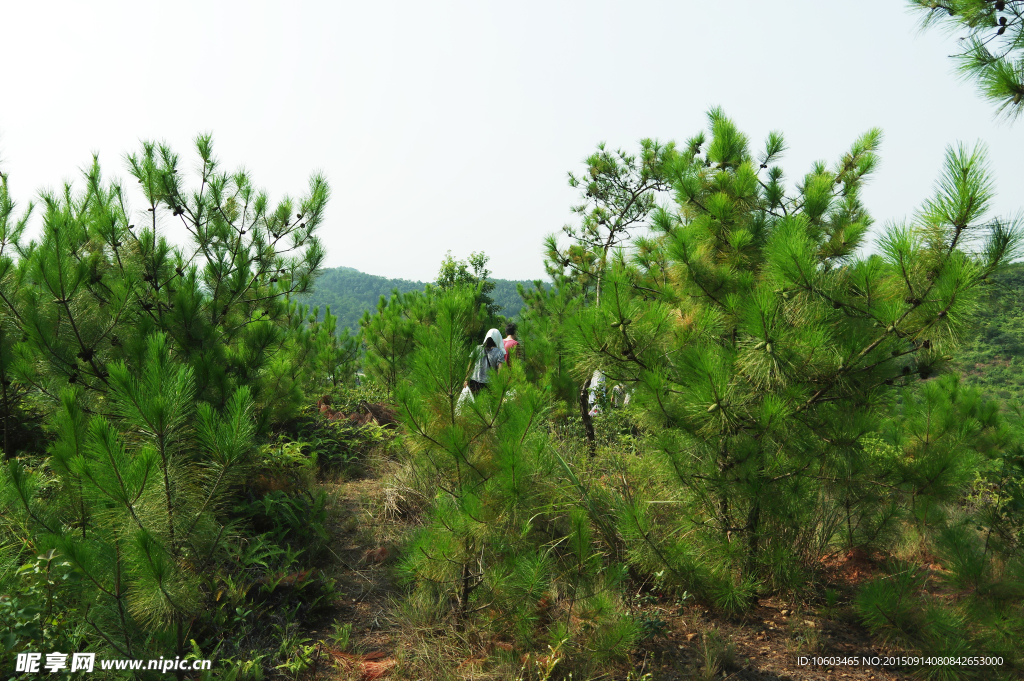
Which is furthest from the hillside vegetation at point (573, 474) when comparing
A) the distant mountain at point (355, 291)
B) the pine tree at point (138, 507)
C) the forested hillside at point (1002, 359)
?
the distant mountain at point (355, 291)

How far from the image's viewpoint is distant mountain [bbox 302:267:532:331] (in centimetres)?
3502

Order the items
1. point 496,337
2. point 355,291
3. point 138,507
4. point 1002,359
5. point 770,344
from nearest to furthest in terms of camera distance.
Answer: point 138,507 → point 770,344 → point 496,337 → point 1002,359 → point 355,291

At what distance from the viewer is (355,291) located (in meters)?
47.8

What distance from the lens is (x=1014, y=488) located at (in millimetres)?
3322

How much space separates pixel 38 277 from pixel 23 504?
1.90m

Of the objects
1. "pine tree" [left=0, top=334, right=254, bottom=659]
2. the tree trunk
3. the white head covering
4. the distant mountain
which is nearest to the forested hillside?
the white head covering

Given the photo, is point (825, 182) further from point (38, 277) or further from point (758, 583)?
point (38, 277)

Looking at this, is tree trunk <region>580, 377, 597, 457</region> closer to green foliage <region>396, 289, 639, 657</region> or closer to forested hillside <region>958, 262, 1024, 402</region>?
green foliage <region>396, 289, 639, 657</region>

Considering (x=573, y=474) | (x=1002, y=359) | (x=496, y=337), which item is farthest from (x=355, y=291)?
(x=573, y=474)

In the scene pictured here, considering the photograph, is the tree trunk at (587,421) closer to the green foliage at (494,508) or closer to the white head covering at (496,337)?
the white head covering at (496,337)

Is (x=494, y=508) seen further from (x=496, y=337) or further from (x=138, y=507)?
(x=496, y=337)

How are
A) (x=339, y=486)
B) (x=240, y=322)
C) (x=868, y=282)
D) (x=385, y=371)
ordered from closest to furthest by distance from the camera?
(x=868, y=282)
(x=240, y=322)
(x=339, y=486)
(x=385, y=371)

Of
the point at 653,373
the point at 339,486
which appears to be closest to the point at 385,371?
the point at 339,486

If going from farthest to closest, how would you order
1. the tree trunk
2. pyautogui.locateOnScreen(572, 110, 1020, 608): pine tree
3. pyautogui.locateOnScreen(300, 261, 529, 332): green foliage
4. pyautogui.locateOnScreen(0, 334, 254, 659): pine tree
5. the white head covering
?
pyautogui.locateOnScreen(300, 261, 529, 332): green foliage < the white head covering < the tree trunk < pyautogui.locateOnScreen(572, 110, 1020, 608): pine tree < pyautogui.locateOnScreen(0, 334, 254, 659): pine tree
